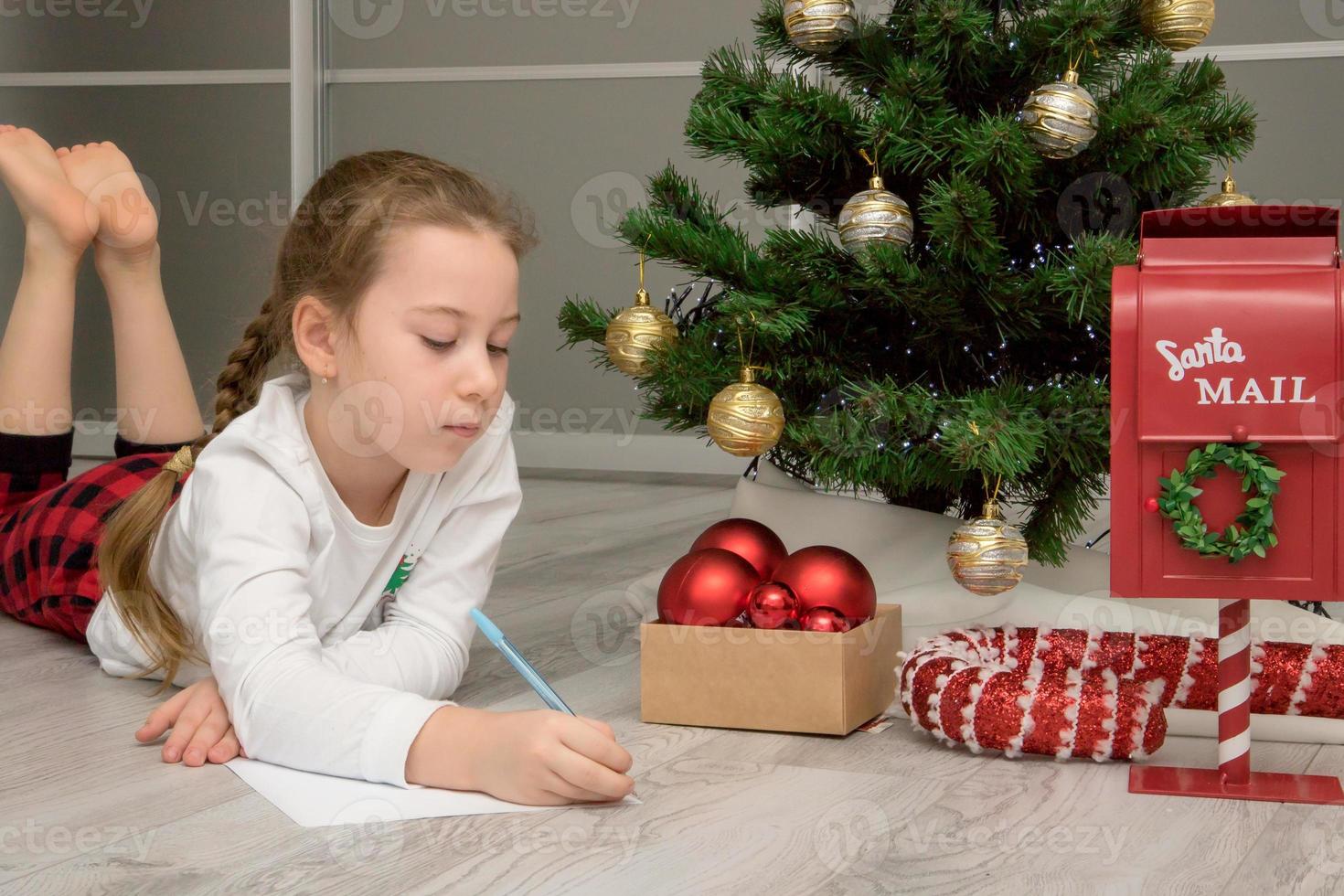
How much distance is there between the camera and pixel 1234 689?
2.79 feet

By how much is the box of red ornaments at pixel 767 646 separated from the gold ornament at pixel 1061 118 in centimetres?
39

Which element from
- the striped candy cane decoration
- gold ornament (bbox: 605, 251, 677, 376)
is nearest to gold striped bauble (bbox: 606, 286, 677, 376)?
gold ornament (bbox: 605, 251, 677, 376)

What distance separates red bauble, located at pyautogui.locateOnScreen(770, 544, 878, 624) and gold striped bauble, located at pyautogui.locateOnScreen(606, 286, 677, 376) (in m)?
0.29

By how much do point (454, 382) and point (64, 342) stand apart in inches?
30.5

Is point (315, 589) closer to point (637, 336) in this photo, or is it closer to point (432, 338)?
point (432, 338)

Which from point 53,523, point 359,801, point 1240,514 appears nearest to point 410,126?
point 53,523

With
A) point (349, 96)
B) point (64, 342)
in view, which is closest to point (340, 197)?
point (64, 342)

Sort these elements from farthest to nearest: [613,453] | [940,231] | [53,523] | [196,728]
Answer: [613,453] < [53,523] < [940,231] < [196,728]

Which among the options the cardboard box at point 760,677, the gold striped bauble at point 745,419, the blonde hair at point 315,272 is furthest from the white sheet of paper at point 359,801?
the gold striped bauble at point 745,419

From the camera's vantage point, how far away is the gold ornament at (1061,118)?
109cm

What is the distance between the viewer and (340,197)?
107 cm

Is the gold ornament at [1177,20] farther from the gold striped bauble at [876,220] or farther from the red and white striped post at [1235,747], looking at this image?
the red and white striped post at [1235,747]

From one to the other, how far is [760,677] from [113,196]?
99 centimetres

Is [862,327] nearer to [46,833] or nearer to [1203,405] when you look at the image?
[1203,405]
